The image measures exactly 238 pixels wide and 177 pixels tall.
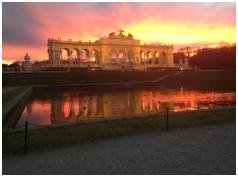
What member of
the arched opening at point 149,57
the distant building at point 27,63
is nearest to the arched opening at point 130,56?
the arched opening at point 149,57

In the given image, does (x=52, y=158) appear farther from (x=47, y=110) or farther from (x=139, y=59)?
(x=139, y=59)

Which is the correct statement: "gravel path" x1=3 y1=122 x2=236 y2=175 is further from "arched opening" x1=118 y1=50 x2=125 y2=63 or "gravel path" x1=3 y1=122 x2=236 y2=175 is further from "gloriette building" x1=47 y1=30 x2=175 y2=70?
"arched opening" x1=118 y1=50 x2=125 y2=63

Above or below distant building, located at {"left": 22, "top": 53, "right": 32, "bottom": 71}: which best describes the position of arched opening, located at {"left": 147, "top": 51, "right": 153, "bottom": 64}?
above

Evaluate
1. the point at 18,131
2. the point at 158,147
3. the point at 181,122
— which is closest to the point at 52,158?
the point at 158,147

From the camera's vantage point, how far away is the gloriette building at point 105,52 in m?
74.8

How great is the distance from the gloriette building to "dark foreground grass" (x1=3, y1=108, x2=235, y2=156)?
6178 cm

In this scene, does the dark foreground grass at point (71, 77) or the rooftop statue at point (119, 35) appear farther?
the rooftop statue at point (119, 35)

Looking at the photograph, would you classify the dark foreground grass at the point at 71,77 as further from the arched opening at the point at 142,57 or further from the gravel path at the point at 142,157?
the gravel path at the point at 142,157

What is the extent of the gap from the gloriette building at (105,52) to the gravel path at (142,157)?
213 ft

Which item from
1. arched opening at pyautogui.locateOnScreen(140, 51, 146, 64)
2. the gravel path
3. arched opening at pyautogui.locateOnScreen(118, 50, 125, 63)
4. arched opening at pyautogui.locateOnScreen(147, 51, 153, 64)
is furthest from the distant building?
the gravel path

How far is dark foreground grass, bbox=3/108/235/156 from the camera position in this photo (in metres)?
8.64

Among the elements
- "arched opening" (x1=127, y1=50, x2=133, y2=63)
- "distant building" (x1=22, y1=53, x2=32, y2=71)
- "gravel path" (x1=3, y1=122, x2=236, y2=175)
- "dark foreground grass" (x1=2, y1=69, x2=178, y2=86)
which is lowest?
"gravel path" (x1=3, y1=122, x2=236, y2=175)

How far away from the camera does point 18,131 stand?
33.9 ft

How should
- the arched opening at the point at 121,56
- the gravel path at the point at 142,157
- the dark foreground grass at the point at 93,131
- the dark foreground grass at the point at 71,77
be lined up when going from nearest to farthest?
the gravel path at the point at 142,157 < the dark foreground grass at the point at 93,131 < the dark foreground grass at the point at 71,77 < the arched opening at the point at 121,56
